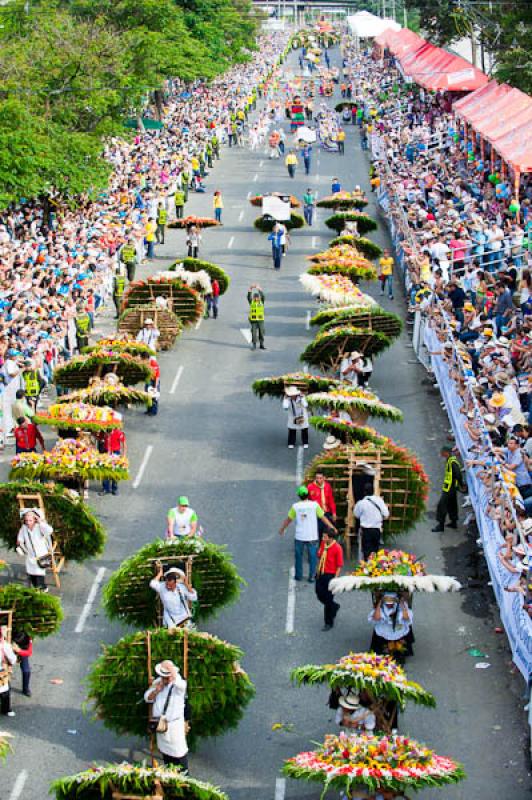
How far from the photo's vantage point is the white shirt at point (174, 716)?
1611 centimetres

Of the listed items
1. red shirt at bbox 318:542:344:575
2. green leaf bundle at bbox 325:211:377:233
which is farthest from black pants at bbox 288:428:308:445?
green leaf bundle at bbox 325:211:377:233

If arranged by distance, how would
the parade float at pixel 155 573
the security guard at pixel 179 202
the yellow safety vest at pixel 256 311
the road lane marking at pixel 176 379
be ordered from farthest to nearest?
the security guard at pixel 179 202
the yellow safety vest at pixel 256 311
the road lane marking at pixel 176 379
the parade float at pixel 155 573

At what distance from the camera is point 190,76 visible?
75438 mm

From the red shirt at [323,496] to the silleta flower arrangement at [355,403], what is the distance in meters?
3.71

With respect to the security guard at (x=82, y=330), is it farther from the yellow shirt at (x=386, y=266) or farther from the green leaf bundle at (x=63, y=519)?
the green leaf bundle at (x=63, y=519)

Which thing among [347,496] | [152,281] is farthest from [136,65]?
[347,496]

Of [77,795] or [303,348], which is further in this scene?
[303,348]

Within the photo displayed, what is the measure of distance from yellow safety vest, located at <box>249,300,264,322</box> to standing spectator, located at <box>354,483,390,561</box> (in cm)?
1342

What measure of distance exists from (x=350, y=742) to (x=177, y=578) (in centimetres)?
461

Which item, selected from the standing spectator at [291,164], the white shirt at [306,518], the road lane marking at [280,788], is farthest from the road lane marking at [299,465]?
the standing spectator at [291,164]

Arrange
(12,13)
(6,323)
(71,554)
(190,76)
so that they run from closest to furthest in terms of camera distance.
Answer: (71,554) → (6,323) → (12,13) → (190,76)

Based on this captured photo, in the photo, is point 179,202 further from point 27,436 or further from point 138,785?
point 138,785

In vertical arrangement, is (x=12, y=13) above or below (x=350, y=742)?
above

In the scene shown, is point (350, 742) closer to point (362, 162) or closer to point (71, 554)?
point (71, 554)
